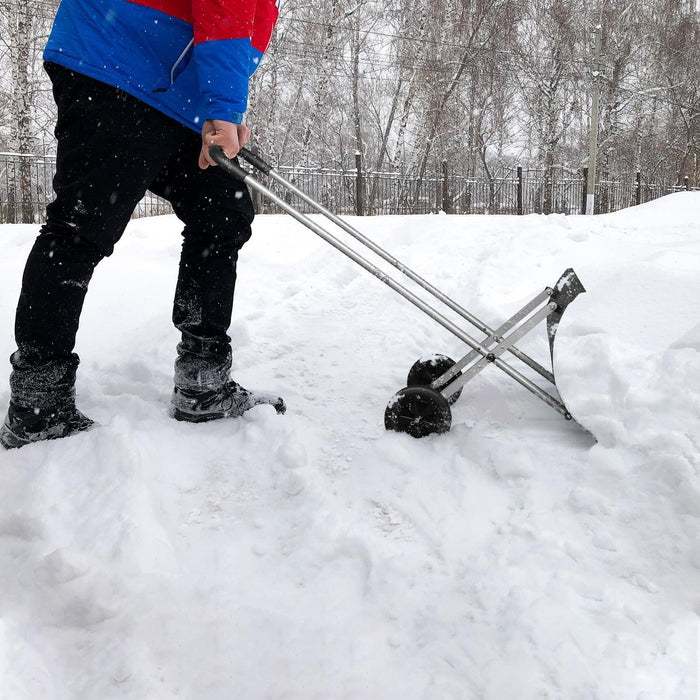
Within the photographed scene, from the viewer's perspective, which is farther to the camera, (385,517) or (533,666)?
(385,517)

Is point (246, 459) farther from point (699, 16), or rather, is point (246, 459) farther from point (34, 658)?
point (699, 16)

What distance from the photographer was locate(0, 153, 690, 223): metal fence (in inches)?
543

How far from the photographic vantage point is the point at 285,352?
3215mm

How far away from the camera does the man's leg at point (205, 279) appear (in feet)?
7.40

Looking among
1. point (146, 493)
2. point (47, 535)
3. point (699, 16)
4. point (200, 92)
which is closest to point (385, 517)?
point (146, 493)

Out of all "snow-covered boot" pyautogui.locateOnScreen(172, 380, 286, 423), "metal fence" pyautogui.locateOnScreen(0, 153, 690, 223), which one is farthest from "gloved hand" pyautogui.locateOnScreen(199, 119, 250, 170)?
"metal fence" pyautogui.locateOnScreen(0, 153, 690, 223)

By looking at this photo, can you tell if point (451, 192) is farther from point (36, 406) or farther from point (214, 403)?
point (36, 406)

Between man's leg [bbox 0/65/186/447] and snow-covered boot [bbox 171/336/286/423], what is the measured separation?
40 centimetres

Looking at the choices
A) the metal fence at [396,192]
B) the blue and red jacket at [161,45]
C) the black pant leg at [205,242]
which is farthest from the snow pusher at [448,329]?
the metal fence at [396,192]

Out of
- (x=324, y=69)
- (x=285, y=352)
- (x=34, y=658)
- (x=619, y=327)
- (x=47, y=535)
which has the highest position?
(x=324, y=69)

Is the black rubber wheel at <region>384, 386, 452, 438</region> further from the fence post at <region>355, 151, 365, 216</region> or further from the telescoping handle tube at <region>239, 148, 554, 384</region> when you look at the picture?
the fence post at <region>355, 151, 365, 216</region>

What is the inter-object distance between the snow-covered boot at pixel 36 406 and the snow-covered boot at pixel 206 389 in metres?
0.41

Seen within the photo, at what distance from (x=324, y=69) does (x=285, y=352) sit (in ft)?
51.1

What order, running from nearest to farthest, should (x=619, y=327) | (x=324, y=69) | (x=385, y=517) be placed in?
1. (x=385, y=517)
2. (x=619, y=327)
3. (x=324, y=69)
